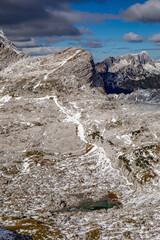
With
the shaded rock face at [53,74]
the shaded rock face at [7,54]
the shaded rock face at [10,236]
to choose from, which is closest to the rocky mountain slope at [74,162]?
the shaded rock face at [53,74]

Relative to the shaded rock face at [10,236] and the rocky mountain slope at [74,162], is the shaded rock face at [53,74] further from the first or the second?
the shaded rock face at [10,236]

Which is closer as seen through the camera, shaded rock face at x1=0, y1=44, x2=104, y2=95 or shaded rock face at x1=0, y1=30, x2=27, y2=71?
shaded rock face at x1=0, y1=44, x2=104, y2=95

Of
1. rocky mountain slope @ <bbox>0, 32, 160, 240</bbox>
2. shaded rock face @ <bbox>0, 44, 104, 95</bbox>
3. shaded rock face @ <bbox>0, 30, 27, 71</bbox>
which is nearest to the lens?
rocky mountain slope @ <bbox>0, 32, 160, 240</bbox>

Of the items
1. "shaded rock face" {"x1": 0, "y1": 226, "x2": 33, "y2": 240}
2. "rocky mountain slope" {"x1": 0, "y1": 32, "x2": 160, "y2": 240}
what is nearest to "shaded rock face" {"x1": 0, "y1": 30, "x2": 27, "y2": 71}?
"rocky mountain slope" {"x1": 0, "y1": 32, "x2": 160, "y2": 240}

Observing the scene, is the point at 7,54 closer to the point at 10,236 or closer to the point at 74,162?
the point at 74,162

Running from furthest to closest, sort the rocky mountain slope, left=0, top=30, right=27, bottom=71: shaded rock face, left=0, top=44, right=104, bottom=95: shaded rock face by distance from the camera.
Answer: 1. left=0, top=30, right=27, bottom=71: shaded rock face
2. left=0, top=44, right=104, bottom=95: shaded rock face
3. the rocky mountain slope

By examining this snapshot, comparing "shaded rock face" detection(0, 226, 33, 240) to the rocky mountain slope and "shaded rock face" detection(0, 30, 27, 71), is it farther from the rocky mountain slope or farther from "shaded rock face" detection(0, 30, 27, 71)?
"shaded rock face" detection(0, 30, 27, 71)

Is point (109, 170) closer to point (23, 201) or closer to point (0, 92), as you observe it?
point (23, 201)

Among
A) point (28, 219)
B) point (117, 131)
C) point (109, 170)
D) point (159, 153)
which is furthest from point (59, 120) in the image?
point (28, 219)

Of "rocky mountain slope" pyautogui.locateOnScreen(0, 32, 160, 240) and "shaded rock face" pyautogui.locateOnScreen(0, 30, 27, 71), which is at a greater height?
"shaded rock face" pyautogui.locateOnScreen(0, 30, 27, 71)

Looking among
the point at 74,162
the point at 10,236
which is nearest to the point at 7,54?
the point at 74,162
